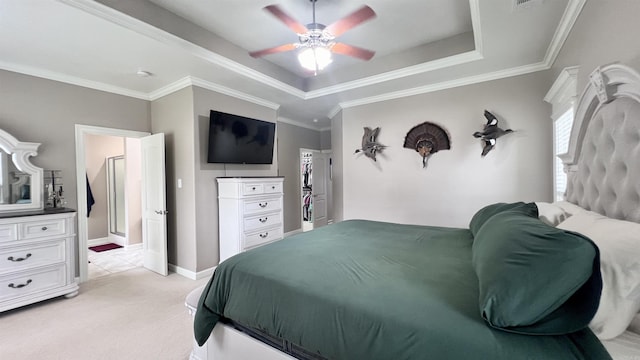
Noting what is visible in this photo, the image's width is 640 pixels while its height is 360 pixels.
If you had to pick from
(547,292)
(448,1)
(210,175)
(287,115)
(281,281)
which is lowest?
(281,281)

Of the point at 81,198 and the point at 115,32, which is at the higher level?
the point at 115,32

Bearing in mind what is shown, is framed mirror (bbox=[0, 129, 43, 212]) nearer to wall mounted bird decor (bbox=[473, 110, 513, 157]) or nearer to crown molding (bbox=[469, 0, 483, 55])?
crown molding (bbox=[469, 0, 483, 55])

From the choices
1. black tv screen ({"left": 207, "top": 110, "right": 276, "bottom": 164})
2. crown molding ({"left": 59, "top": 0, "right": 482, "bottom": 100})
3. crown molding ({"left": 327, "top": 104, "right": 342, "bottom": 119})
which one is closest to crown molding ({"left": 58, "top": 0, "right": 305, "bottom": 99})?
crown molding ({"left": 59, "top": 0, "right": 482, "bottom": 100})

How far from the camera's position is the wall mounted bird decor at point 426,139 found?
3723 mm

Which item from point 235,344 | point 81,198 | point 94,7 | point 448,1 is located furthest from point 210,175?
point 448,1

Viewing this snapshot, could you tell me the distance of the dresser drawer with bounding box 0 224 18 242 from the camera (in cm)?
257

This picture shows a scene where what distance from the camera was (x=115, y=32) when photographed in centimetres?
236

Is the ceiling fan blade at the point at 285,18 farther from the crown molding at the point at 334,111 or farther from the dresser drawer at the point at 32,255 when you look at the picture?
the dresser drawer at the point at 32,255

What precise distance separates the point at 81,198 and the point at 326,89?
11.6 ft

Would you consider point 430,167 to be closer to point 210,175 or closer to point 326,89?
point 326,89

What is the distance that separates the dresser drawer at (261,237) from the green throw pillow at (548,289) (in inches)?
121

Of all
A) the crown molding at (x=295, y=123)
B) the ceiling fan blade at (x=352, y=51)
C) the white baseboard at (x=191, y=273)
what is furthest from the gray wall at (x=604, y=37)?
the crown molding at (x=295, y=123)

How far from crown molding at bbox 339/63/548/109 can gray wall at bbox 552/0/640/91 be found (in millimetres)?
930

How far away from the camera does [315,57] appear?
2.46 meters
